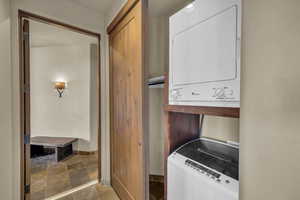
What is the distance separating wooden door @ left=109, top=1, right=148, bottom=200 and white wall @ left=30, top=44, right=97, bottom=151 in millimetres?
1866

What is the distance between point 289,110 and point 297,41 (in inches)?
5.5

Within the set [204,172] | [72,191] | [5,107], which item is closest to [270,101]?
[204,172]

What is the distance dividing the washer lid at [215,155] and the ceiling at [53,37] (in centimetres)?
265

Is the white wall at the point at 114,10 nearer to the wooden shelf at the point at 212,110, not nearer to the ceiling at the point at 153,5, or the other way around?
the ceiling at the point at 153,5

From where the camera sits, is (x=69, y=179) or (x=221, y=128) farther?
(x=69, y=179)

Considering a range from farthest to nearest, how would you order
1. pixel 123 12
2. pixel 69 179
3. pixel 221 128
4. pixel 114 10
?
pixel 69 179 → pixel 114 10 → pixel 123 12 → pixel 221 128

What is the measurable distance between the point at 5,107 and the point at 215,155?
189 cm

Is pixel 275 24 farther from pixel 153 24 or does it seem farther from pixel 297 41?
pixel 153 24

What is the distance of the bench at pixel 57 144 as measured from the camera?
3.44 meters

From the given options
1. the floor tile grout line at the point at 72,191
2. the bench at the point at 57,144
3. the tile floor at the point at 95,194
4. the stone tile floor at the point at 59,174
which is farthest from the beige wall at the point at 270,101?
the bench at the point at 57,144

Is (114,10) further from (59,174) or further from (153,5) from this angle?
(59,174)

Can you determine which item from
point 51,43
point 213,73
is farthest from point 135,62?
point 51,43

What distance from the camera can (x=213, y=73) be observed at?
2.96 ft

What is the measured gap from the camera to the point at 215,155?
1151 millimetres
